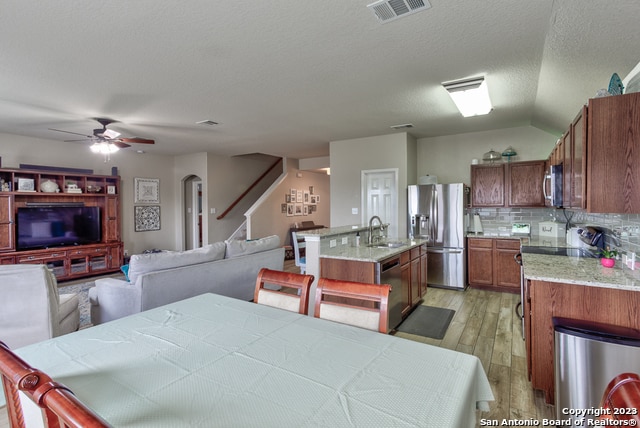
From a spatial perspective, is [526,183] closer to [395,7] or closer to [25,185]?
[395,7]

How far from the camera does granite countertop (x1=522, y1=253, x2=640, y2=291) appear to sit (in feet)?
6.15

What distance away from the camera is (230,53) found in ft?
8.60

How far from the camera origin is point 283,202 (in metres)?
8.22

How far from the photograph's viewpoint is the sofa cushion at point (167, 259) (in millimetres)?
3127

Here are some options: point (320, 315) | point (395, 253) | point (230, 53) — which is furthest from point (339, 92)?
point (320, 315)

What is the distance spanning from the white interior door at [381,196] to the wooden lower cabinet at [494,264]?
1.34 meters

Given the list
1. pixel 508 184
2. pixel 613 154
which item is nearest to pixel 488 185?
pixel 508 184

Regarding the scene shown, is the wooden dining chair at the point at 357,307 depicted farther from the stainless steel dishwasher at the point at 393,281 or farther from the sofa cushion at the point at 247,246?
the sofa cushion at the point at 247,246

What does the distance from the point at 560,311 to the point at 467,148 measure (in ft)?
13.7

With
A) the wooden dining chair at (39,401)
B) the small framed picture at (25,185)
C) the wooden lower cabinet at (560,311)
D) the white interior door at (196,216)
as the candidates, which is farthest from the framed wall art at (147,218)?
the wooden lower cabinet at (560,311)

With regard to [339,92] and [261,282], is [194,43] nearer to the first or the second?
[339,92]

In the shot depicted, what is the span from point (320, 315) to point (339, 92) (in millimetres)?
2660

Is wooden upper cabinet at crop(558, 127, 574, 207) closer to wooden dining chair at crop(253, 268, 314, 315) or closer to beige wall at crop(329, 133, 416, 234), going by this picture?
wooden dining chair at crop(253, 268, 314, 315)

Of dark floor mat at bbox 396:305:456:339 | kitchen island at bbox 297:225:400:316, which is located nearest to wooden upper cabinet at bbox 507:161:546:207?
dark floor mat at bbox 396:305:456:339
